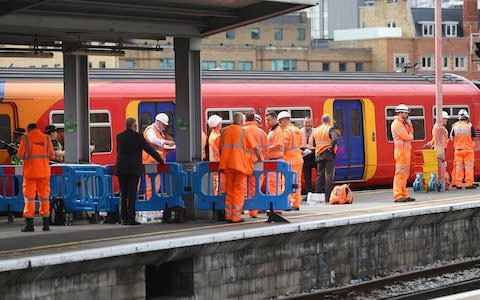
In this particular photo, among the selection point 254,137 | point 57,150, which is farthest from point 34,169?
point 57,150

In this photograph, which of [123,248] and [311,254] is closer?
[123,248]

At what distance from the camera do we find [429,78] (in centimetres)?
3042

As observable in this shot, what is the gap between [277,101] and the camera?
84.2 ft

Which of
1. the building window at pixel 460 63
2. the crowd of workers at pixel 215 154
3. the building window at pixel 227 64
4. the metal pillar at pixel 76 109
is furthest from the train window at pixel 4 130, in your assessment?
the building window at pixel 460 63

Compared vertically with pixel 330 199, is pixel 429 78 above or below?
above

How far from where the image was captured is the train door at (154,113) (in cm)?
2339

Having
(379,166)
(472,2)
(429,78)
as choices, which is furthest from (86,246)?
(472,2)

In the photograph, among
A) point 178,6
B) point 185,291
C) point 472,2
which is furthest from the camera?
point 472,2

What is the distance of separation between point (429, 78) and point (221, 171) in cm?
1469

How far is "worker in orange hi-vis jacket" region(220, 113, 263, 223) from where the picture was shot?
16.9 m

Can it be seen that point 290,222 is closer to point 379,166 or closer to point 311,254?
point 311,254

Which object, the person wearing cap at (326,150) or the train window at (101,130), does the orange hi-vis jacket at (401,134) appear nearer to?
the person wearing cap at (326,150)

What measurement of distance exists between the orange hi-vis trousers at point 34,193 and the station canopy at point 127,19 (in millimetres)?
2391

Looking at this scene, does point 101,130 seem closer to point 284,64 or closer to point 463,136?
point 463,136
